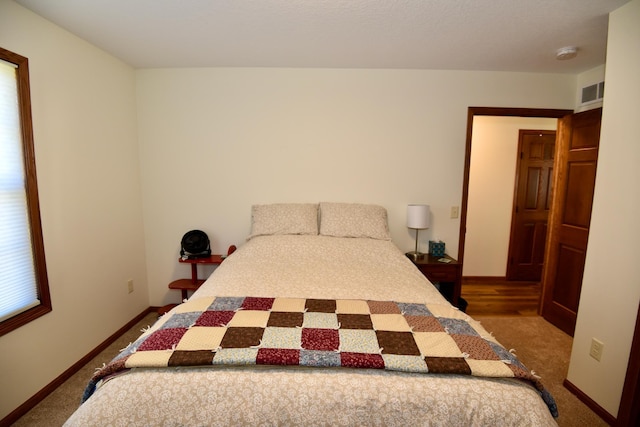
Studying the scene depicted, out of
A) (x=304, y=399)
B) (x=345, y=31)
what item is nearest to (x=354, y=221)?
(x=345, y=31)

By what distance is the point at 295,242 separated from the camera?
2348mm

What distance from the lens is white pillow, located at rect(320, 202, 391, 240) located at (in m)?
2.57

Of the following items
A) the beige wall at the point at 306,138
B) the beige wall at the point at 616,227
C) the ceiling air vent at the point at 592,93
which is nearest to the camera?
the beige wall at the point at 616,227

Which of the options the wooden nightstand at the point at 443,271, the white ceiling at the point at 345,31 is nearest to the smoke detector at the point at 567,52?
the white ceiling at the point at 345,31

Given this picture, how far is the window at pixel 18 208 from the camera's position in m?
1.66

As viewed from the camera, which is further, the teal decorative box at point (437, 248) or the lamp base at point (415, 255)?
the teal decorative box at point (437, 248)

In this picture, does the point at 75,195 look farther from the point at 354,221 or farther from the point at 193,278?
the point at 354,221

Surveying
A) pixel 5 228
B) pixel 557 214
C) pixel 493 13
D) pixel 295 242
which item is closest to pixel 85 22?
pixel 5 228

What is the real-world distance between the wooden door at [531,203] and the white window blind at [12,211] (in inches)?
196

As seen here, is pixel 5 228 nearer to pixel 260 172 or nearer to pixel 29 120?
pixel 29 120

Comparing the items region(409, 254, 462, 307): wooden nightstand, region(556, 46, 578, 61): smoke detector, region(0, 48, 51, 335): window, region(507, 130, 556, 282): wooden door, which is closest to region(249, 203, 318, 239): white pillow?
region(409, 254, 462, 307): wooden nightstand

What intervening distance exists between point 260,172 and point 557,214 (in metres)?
2.92

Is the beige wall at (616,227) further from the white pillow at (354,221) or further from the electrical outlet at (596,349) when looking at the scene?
the white pillow at (354,221)

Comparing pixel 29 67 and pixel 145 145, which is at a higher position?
pixel 29 67
